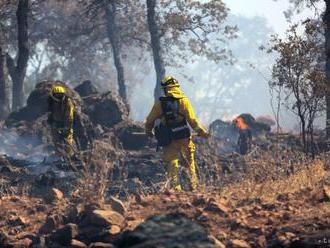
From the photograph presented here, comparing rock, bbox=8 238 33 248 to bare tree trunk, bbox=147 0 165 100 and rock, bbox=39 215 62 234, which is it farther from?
bare tree trunk, bbox=147 0 165 100

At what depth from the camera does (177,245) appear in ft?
14.1

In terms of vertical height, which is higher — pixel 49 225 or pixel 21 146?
pixel 21 146

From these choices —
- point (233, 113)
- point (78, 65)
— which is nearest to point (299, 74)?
point (78, 65)

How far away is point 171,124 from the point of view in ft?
27.6

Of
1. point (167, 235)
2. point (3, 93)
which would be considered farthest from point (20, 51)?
point (167, 235)

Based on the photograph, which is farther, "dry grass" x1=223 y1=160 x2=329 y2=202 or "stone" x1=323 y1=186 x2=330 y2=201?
"dry grass" x1=223 y1=160 x2=329 y2=202

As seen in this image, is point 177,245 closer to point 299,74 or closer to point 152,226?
point 152,226

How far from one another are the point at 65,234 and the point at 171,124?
11.5 feet

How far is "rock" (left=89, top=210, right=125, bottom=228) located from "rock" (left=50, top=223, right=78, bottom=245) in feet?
0.61

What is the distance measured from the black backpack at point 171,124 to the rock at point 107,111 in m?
8.33

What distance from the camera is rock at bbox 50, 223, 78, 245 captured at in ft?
17.0

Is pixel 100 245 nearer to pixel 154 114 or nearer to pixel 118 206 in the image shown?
pixel 118 206

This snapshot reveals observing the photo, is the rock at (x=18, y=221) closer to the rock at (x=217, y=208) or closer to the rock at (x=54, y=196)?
the rock at (x=54, y=196)

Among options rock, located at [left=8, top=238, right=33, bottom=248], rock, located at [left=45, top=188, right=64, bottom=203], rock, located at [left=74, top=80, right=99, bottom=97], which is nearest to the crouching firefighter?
rock, located at [left=45, top=188, right=64, bottom=203]
